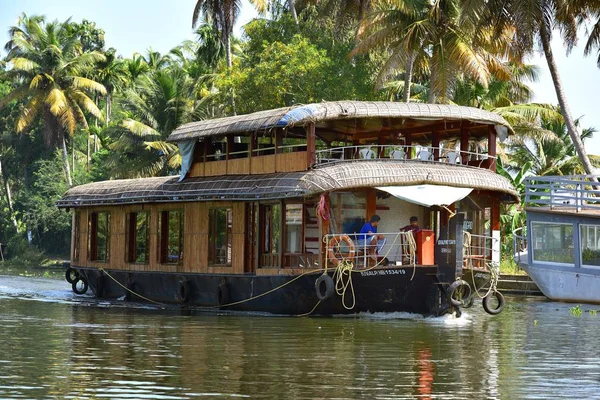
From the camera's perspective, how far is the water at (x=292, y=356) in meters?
9.62

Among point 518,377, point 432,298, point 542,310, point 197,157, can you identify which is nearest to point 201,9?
point 197,157

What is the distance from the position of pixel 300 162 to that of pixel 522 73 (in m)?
18.0

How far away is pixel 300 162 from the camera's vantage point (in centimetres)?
1812

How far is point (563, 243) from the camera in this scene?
2372cm

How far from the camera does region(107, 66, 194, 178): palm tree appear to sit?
127 feet

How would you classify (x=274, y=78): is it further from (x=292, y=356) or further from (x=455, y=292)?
(x=292, y=356)

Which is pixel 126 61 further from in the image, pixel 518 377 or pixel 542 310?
pixel 518 377

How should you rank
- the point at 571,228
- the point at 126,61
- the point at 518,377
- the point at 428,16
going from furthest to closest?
the point at 126,61, the point at 428,16, the point at 571,228, the point at 518,377

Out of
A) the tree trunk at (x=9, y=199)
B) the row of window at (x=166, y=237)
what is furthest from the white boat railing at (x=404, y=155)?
the tree trunk at (x=9, y=199)

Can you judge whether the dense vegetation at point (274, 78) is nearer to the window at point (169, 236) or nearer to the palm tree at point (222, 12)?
the palm tree at point (222, 12)

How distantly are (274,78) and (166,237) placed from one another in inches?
383

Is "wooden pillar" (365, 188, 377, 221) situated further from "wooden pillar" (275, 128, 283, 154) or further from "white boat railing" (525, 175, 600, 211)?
"white boat railing" (525, 175, 600, 211)

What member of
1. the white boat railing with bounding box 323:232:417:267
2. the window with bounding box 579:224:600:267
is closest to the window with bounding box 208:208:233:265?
the white boat railing with bounding box 323:232:417:267

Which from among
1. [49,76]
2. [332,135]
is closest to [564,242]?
[332,135]
